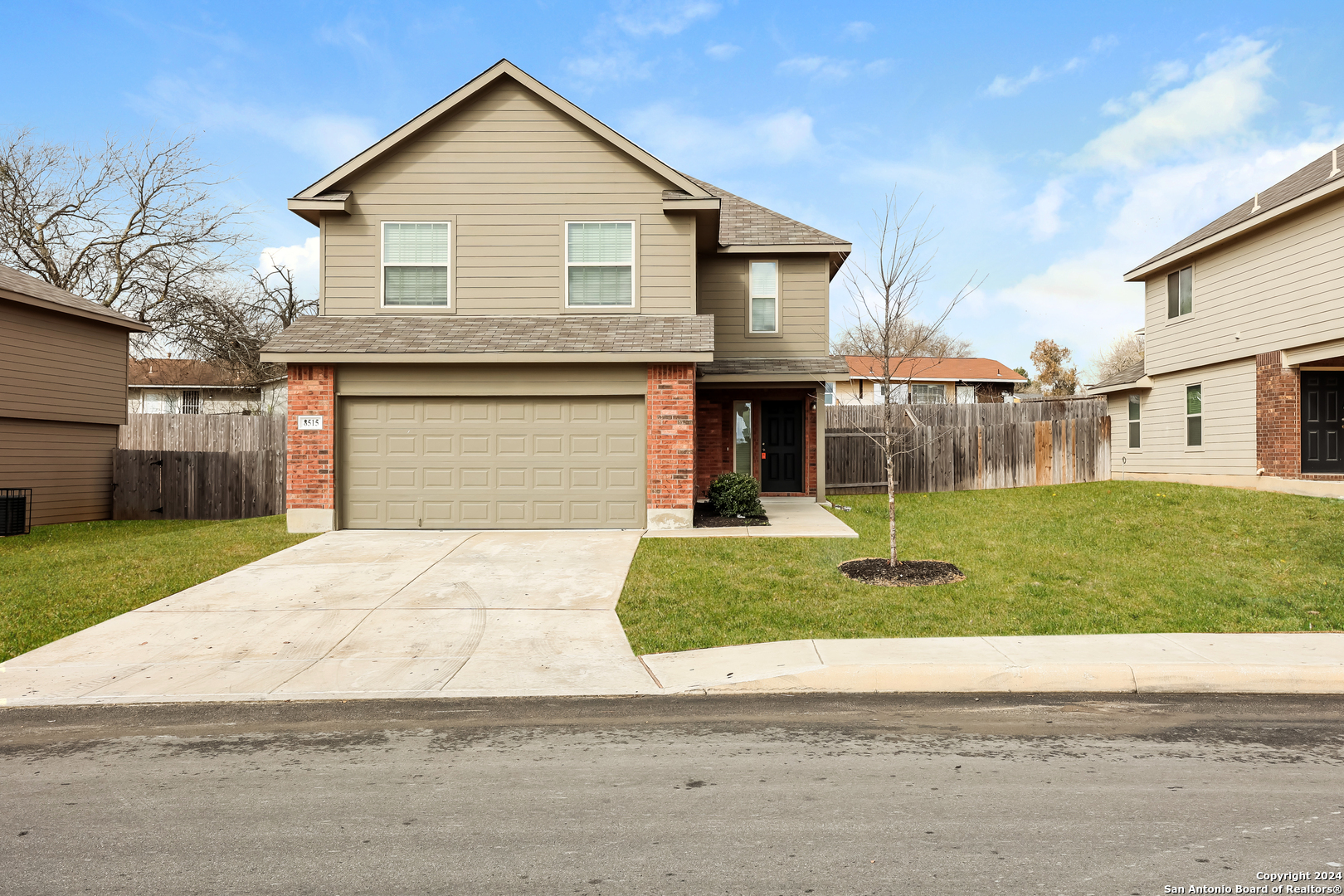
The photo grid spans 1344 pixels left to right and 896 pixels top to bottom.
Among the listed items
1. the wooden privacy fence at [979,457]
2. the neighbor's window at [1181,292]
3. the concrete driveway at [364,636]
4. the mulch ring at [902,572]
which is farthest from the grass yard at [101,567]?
the neighbor's window at [1181,292]

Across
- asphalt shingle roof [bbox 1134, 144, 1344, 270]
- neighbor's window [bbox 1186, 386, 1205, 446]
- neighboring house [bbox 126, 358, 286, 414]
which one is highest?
asphalt shingle roof [bbox 1134, 144, 1344, 270]

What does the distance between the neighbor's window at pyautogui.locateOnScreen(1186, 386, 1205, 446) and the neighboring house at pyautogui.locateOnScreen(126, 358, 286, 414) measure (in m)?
34.9

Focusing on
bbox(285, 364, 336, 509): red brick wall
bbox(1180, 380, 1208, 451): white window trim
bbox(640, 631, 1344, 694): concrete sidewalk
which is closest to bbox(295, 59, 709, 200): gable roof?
bbox(285, 364, 336, 509): red brick wall

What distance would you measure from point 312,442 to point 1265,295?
18.7 metres

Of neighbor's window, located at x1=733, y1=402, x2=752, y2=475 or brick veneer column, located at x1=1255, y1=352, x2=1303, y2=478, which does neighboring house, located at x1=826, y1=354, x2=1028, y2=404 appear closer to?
neighbor's window, located at x1=733, y1=402, x2=752, y2=475

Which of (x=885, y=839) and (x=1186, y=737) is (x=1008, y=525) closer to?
(x=1186, y=737)

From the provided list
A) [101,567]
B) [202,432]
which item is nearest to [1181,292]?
[101,567]

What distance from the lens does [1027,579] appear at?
389 inches

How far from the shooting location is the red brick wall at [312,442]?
44.7ft

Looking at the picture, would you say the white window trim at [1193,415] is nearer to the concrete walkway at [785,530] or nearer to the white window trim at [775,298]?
the concrete walkway at [785,530]

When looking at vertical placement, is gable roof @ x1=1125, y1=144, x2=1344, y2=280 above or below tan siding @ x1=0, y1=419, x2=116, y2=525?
above

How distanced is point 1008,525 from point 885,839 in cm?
1113

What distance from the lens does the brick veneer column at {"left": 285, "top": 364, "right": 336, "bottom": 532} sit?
13617 millimetres

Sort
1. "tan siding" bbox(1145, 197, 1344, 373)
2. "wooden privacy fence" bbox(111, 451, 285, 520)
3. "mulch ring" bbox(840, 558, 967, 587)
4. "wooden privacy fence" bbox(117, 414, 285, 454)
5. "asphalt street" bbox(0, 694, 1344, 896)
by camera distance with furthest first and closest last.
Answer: "wooden privacy fence" bbox(117, 414, 285, 454), "wooden privacy fence" bbox(111, 451, 285, 520), "tan siding" bbox(1145, 197, 1344, 373), "mulch ring" bbox(840, 558, 967, 587), "asphalt street" bbox(0, 694, 1344, 896)
